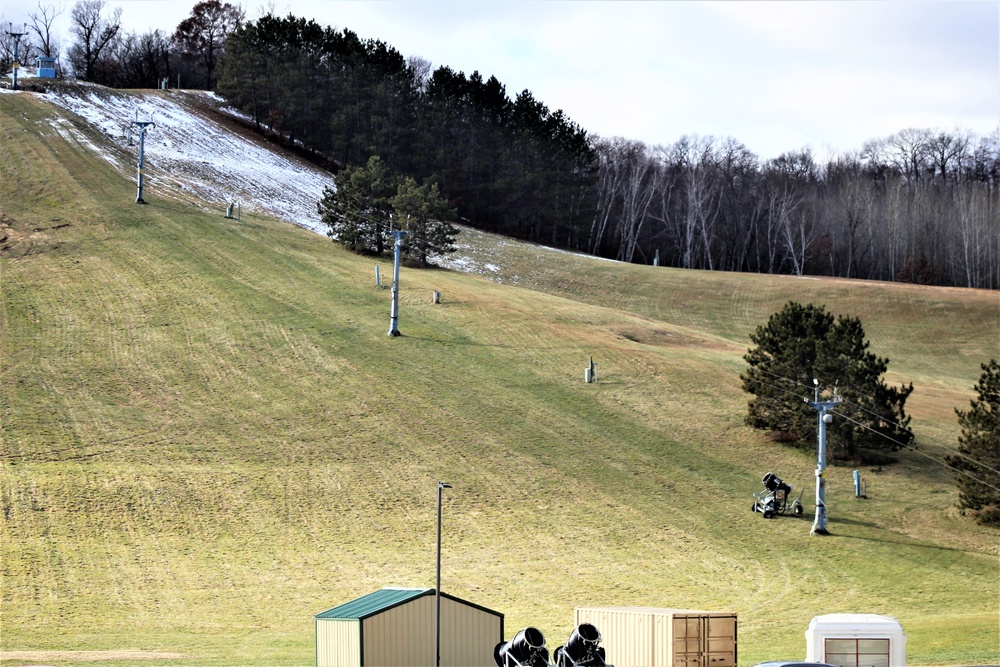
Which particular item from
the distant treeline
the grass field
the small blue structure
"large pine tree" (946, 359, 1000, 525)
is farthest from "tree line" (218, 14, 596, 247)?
"large pine tree" (946, 359, 1000, 525)

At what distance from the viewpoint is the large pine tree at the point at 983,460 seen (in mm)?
39688

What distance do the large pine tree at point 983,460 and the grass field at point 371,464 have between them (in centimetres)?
108

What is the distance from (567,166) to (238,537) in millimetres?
88807

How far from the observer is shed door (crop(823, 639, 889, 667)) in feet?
75.4

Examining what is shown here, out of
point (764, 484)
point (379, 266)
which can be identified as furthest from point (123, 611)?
point (379, 266)

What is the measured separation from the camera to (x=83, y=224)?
73.3 meters

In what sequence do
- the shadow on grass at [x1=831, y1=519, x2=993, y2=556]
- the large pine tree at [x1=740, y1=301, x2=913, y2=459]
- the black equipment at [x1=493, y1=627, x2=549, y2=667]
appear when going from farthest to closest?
the large pine tree at [x1=740, y1=301, x2=913, y2=459], the shadow on grass at [x1=831, y1=519, x2=993, y2=556], the black equipment at [x1=493, y1=627, x2=549, y2=667]

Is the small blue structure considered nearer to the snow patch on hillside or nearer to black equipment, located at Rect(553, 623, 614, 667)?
the snow patch on hillside

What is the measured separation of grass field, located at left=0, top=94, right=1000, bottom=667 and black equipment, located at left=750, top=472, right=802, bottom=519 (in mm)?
718

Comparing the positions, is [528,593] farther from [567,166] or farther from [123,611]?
[567,166]

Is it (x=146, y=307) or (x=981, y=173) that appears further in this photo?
(x=981, y=173)

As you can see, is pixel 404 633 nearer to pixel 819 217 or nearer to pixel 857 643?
pixel 857 643

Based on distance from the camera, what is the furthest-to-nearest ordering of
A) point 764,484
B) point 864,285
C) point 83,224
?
point 864,285 < point 83,224 < point 764,484

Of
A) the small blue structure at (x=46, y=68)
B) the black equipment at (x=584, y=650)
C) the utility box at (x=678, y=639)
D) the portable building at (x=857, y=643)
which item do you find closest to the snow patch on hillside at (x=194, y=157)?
the small blue structure at (x=46, y=68)
